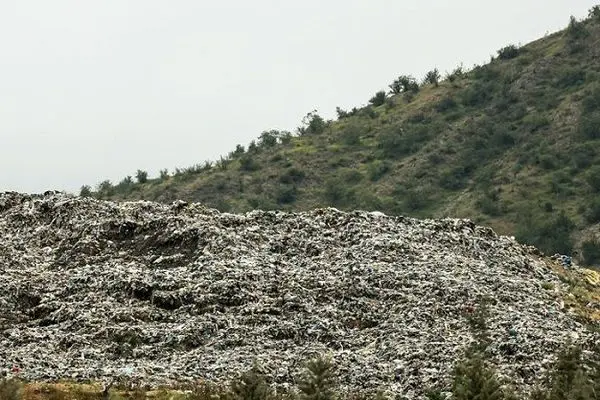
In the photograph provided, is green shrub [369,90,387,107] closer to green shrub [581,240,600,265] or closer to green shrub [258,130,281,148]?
green shrub [258,130,281,148]

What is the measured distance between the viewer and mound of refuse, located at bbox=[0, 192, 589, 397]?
16.7 metres

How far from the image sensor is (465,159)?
57656 mm

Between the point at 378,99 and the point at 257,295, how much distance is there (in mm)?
54794

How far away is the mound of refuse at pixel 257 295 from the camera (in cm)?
1672

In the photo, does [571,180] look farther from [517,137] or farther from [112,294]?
[112,294]

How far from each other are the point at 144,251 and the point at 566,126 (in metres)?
41.6

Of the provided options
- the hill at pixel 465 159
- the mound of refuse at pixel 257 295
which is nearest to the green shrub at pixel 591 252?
the hill at pixel 465 159

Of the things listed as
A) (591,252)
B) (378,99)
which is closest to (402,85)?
(378,99)

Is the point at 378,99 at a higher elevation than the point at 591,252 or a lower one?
higher

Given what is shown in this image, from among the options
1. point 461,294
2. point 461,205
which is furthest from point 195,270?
point 461,205

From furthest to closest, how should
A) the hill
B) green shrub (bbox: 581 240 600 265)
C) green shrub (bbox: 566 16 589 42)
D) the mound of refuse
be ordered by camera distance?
green shrub (bbox: 566 16 589 42) < the hill < green shrub (bbox: 581 240 600 265) < the mound of refuse

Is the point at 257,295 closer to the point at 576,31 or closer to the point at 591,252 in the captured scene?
the point at 591,252

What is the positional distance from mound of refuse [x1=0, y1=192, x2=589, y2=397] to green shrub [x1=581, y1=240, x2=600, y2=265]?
20.1 m

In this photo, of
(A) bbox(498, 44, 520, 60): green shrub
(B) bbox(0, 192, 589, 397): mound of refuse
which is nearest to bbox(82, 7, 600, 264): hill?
(A) bbox(498, 44, 520, 60): green shrub
